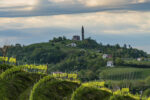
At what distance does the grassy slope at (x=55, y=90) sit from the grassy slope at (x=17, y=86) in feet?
9.05

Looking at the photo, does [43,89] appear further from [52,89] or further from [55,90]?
[55,90]

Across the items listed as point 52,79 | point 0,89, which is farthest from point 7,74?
point 52,79

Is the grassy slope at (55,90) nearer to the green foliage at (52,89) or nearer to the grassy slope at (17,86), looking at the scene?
the green foliage at (52,89)

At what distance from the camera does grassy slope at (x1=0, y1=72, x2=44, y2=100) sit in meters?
34.8

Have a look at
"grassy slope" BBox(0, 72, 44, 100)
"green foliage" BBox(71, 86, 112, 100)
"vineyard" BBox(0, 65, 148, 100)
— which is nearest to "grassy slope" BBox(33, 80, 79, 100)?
"vineyard" BBox(0, 65, 148, 100)

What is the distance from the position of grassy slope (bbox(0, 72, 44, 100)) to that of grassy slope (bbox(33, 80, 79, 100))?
109 inches

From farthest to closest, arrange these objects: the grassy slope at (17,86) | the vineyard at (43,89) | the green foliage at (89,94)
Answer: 1. the grassy slope at (17,86)
2. the vineyard at (43,89)
3. the green foliage at (89,94)

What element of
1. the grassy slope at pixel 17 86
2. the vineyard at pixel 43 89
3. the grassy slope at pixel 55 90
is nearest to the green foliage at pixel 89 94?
the vineyard at pixel 43 89

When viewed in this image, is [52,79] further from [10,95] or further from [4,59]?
[4,59]

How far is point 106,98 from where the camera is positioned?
3475 cm

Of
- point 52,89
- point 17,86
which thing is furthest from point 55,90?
point 17,86

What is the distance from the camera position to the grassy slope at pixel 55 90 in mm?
33394

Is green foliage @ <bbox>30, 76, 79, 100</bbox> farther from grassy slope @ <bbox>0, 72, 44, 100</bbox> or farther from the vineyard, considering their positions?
grassy slope @ <bbox>0, 72, 44, 100</bbox>

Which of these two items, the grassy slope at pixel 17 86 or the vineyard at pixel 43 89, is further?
the grassy slope at pixel 17 86
